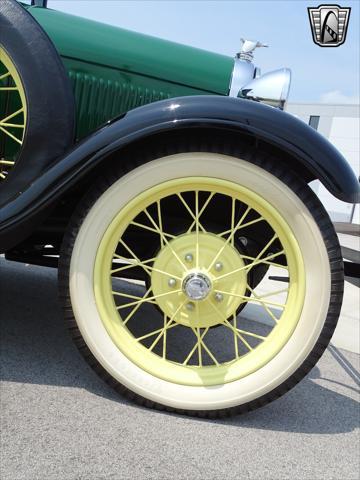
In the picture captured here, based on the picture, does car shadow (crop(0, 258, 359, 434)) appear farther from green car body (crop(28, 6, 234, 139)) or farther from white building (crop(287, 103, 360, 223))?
white building (crop(287, 103, 360, 223))

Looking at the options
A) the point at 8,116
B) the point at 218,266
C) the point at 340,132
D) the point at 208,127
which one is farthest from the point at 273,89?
the point at 340,132

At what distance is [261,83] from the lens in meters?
1.87

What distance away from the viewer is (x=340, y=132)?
Result: 921 inches

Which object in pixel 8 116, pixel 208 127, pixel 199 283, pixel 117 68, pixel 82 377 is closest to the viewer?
pixel 208 127

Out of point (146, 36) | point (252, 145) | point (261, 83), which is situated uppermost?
point (146, 36)

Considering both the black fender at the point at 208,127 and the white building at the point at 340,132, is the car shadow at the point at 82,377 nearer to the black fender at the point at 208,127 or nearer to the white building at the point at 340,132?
the black fender at the point at 208,127

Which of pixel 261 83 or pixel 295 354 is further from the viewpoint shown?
pixel 261 83

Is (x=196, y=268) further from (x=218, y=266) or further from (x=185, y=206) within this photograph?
(x=185, y=206)

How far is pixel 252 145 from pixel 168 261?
493 mm

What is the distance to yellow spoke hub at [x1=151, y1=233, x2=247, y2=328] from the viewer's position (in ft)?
5.20

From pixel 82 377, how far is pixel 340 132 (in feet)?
79.3

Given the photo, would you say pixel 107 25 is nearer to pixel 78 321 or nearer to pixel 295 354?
pixel 78 321

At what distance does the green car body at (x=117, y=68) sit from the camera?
1904mm

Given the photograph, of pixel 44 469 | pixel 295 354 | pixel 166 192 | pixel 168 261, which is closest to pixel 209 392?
pixel 295 354
